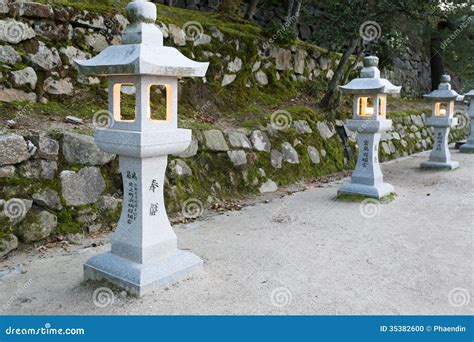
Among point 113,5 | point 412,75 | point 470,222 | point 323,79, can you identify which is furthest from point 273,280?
point 412,75

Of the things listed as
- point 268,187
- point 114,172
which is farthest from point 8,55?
point 268,187

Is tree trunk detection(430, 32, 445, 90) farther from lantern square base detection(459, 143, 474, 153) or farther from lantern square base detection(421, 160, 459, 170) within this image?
lantern square base detection(421, 160, 459, 170)

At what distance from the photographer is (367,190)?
24.4 feet

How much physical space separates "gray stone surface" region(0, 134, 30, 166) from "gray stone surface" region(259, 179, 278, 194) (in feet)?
13.7

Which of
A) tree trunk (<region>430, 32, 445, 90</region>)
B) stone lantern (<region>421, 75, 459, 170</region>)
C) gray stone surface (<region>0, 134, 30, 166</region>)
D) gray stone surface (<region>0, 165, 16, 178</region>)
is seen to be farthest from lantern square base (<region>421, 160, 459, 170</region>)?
tree trunk (<region>430, 32, 445, 90</region>)

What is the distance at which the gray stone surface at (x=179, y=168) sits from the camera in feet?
21.1

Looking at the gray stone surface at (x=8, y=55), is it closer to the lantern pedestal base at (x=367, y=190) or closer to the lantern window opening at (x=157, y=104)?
the lantern window opening at (x=157, y=104)

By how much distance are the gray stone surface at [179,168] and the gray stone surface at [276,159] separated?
2.26 meters

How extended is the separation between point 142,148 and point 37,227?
2.04 m

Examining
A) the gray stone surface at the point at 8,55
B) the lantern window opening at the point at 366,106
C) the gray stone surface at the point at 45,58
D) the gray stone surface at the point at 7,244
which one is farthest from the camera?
the lantern window opening at the point at 366,106

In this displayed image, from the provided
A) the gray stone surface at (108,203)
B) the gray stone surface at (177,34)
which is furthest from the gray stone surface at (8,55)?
the gray stone surface at (177,34)

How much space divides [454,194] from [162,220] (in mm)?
6152

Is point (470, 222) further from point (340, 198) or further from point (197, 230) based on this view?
point (197, 230)

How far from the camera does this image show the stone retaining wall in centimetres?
486
